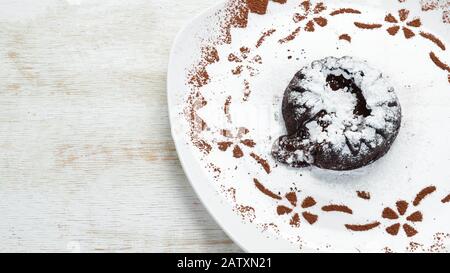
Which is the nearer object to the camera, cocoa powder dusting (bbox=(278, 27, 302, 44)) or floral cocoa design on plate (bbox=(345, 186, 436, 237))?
floral cocoa design on plate (bbox=(345, 186, 436, 237))

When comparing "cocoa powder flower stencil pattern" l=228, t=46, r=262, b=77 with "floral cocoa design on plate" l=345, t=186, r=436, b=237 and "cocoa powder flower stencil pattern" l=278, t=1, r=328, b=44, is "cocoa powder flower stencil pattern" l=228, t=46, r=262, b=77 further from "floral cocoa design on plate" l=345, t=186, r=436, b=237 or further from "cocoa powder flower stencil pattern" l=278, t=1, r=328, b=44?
"floral cocoa design on plate" l=345, t=186, r=436, b=237

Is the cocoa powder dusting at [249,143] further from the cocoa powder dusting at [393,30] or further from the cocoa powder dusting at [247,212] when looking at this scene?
the cocoa powder dusting at [393,30]

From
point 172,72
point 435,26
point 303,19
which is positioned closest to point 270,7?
point 303,19

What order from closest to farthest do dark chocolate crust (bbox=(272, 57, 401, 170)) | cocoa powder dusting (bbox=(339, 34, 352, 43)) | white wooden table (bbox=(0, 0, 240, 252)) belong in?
dark chocolate crust (bbox=(272, 57, 401, 170))
white wooden table (bbox=(0, 0, 240, 252))
cocoa powder dusting (bbox=(339, 34, 352, 43))

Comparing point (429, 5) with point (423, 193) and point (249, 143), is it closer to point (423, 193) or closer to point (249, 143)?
point (423, 193)

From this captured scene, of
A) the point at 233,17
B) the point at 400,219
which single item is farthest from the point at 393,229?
the point at 233,17

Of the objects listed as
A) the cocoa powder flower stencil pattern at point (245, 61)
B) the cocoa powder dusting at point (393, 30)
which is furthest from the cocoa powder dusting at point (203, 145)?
the cocoa powder dusting at point (393, 30)

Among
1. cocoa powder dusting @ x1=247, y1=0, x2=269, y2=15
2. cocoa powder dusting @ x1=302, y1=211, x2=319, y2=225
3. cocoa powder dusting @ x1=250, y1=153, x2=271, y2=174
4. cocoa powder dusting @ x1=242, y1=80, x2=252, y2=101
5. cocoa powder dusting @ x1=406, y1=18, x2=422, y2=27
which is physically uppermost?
cocoa powder dusting @ x1=406, y1=18, x2=422, y2=27

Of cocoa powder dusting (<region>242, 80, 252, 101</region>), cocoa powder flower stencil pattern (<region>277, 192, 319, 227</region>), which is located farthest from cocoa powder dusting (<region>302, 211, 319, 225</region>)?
cocoa powder dusting (<region>242, 80, 252, 101</region>)
